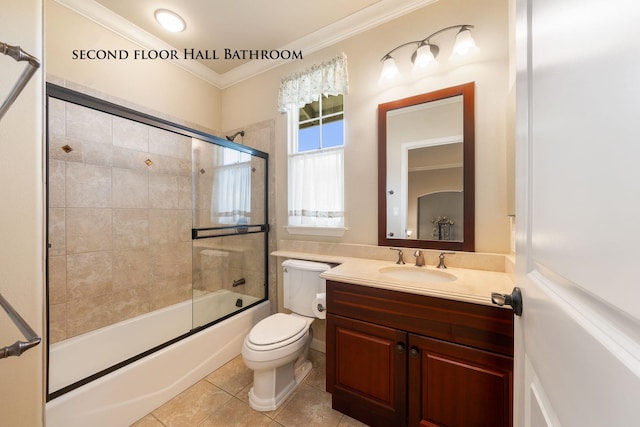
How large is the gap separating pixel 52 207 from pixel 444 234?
8.50ft

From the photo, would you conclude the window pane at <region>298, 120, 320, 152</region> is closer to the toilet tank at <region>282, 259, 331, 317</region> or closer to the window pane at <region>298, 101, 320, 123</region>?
the window pane at <region>298, 101, 320, 123</region>

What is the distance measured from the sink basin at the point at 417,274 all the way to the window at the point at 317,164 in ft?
1.84

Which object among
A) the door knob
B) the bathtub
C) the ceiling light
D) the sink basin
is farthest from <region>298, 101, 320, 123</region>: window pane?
the door knob

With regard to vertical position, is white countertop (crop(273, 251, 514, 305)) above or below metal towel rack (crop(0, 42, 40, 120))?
below

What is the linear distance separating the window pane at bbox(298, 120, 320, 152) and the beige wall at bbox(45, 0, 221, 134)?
1.11 m

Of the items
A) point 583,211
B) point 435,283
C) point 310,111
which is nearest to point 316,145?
point 310,111

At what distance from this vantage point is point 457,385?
1.10 meters

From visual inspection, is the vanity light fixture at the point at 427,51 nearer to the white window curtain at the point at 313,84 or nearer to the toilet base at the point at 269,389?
the white window curtain at the point at 313,84

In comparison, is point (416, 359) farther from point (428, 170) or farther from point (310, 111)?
point (310, 111)

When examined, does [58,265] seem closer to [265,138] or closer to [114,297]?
[114,297]

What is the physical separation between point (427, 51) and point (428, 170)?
78 cm

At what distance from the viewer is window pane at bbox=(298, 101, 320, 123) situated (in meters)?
2.16

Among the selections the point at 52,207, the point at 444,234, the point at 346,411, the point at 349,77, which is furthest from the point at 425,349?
the point at 52,207

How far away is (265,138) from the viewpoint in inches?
94.7
